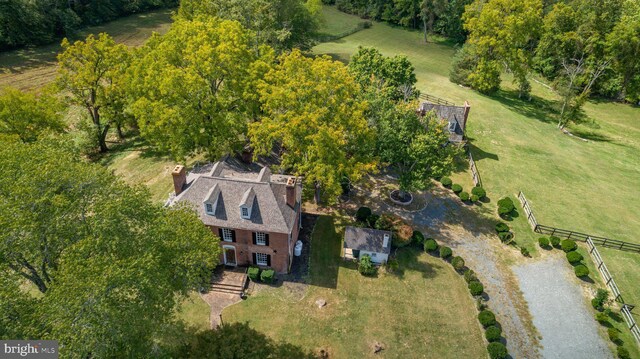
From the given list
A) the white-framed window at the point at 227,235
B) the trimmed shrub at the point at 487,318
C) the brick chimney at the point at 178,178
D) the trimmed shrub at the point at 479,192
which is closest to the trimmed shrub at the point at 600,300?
the trimmed shrub at the point at 487,318

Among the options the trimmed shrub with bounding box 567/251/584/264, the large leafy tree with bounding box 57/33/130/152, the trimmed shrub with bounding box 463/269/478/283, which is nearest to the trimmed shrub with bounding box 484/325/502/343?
the trimmed shrub with bounding box 463/269/478/283

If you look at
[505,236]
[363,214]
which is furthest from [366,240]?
[505,236]

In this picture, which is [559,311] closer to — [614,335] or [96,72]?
[614,335]

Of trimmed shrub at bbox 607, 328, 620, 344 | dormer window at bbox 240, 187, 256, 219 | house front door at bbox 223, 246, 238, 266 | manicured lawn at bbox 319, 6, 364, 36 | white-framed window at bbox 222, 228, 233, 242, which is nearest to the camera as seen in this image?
trimmed shrub at bbox 607, 328, 620, 344

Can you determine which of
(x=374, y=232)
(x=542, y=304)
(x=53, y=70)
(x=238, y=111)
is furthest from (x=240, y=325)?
(x=53, y=70)

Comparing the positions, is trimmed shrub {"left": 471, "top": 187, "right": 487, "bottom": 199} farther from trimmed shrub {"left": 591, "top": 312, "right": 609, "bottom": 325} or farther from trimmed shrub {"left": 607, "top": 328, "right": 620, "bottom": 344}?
trimmed shrub {"left": 607, "top": 328, "right": 620, "bottom": 344}

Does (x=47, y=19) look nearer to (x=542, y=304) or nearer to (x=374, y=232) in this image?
(x=374, y=232)
